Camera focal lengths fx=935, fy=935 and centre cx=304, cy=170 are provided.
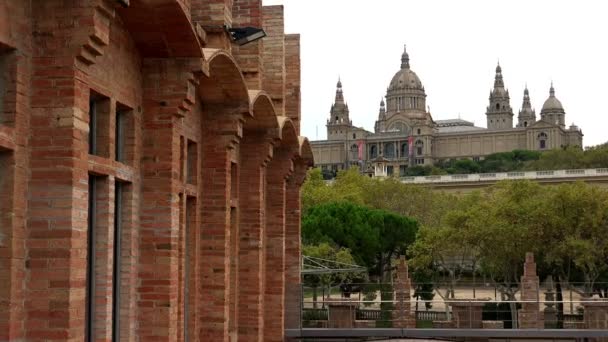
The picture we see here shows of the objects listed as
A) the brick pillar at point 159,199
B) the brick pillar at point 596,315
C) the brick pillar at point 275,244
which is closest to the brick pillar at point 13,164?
the brick pillar at point 159,199

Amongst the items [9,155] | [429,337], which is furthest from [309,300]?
[9,155]

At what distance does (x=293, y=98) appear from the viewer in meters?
22.6

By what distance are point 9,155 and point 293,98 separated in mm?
14882

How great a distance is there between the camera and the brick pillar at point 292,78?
73.7 ft

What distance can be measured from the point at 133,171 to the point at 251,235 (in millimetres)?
6818

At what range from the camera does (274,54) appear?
19672mm

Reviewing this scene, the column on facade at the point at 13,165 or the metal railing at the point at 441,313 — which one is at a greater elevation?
the column on facade at the point at 13,165

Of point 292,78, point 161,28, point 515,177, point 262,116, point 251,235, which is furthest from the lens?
point 515,177

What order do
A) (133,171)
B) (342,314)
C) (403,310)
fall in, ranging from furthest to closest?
1. (403,310)
2. (342,314)
3. (133,171)

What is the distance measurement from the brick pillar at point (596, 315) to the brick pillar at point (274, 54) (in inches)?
441

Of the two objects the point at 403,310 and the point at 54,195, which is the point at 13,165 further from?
the point at 403,310

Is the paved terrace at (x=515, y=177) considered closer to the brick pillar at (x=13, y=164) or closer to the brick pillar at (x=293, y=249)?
the brick pillar at (x=293, y=249)

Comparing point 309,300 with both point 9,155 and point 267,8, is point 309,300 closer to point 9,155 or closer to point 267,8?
point 267,8

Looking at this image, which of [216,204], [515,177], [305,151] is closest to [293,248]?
[305,151]
